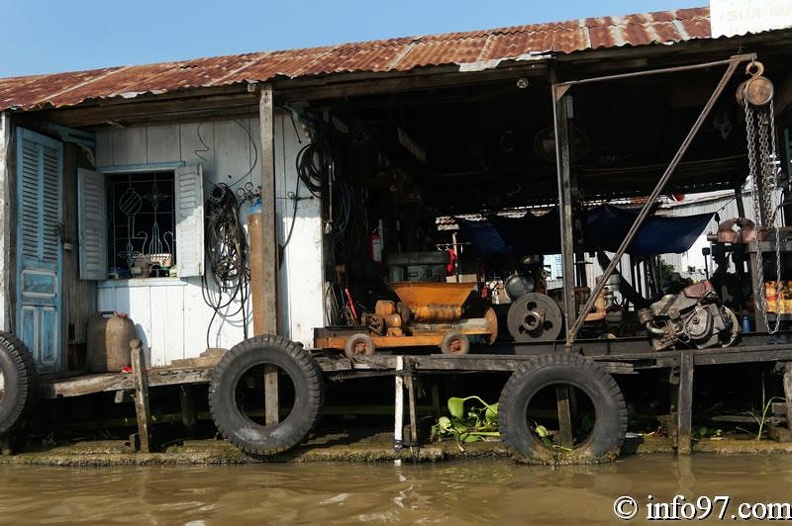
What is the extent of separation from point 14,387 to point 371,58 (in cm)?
484

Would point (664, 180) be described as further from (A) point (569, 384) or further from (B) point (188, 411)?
(B) point (188, 411)

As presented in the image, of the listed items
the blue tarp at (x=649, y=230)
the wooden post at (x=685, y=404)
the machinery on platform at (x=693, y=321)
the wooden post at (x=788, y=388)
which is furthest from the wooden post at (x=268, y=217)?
the blue tarp at (x=649, y=230)

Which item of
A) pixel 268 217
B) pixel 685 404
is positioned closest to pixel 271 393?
pixel 268 217

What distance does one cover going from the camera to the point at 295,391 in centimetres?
699

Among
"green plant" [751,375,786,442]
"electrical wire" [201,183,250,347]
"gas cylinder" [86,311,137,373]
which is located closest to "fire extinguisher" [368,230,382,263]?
"electrical wire" [201,183,250,347]

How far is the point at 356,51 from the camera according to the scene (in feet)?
29.4

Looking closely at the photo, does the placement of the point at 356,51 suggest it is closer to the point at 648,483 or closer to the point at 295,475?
the point at 295,475

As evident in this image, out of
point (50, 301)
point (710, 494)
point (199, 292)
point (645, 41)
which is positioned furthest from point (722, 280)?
point (50, 301)

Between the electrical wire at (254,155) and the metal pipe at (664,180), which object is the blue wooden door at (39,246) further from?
the metal pipe at (664,180)

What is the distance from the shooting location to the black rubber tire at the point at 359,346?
7.27 m

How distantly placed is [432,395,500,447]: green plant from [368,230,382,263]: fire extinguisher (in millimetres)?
2629

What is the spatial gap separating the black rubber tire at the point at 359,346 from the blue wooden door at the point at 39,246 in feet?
11.1

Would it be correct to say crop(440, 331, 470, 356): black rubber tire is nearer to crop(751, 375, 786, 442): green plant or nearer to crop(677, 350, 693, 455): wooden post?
crop(677, 350, 693, 455): wooden post

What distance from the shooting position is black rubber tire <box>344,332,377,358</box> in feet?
23.9
